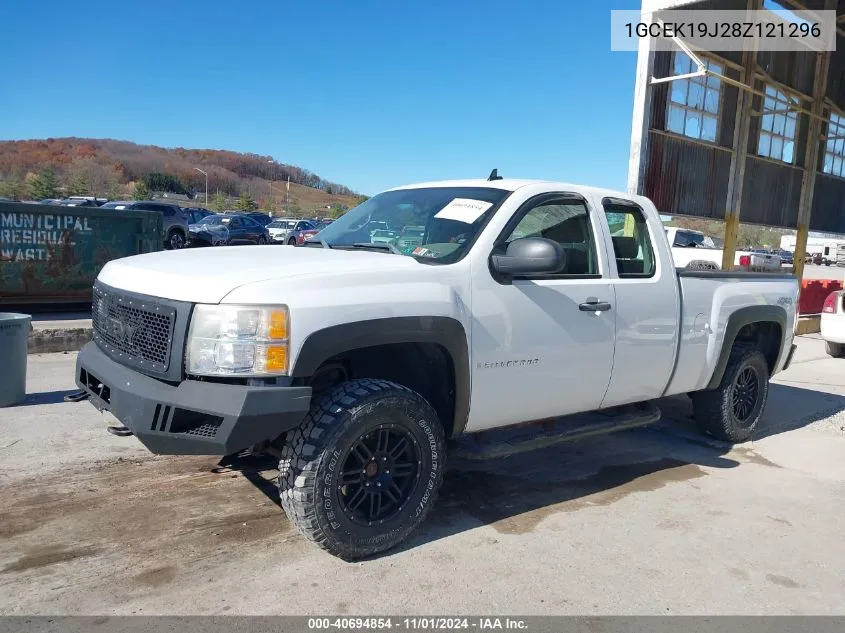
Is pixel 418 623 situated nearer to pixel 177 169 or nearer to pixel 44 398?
pixel 44 398

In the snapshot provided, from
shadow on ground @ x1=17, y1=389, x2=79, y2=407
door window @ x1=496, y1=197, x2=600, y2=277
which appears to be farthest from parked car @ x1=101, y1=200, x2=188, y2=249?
door window @ x1=496, y1=197, x2=600, y2=277

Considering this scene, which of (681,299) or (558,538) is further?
(681,299)

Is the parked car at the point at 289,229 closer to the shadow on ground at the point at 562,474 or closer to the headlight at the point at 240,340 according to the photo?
the shadow on ground at the point at 562,474

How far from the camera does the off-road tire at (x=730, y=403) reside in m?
5.64

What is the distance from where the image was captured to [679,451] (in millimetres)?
5625

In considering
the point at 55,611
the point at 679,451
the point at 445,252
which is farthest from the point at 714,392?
the point at 55,611

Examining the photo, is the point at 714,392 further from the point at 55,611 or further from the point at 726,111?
the point at 726,111

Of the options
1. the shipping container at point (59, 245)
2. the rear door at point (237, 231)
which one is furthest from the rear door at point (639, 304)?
the rear door at point (237, 231)

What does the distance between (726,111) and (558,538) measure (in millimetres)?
13957

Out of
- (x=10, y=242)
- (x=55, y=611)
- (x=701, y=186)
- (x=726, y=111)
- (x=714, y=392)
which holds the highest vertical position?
(x=726, y=111)

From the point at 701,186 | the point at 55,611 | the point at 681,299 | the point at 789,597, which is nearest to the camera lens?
the point at 55,611

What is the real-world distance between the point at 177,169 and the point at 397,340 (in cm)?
16612

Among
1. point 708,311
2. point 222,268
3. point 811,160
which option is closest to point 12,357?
point 222,268

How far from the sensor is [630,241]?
15.8 ft
